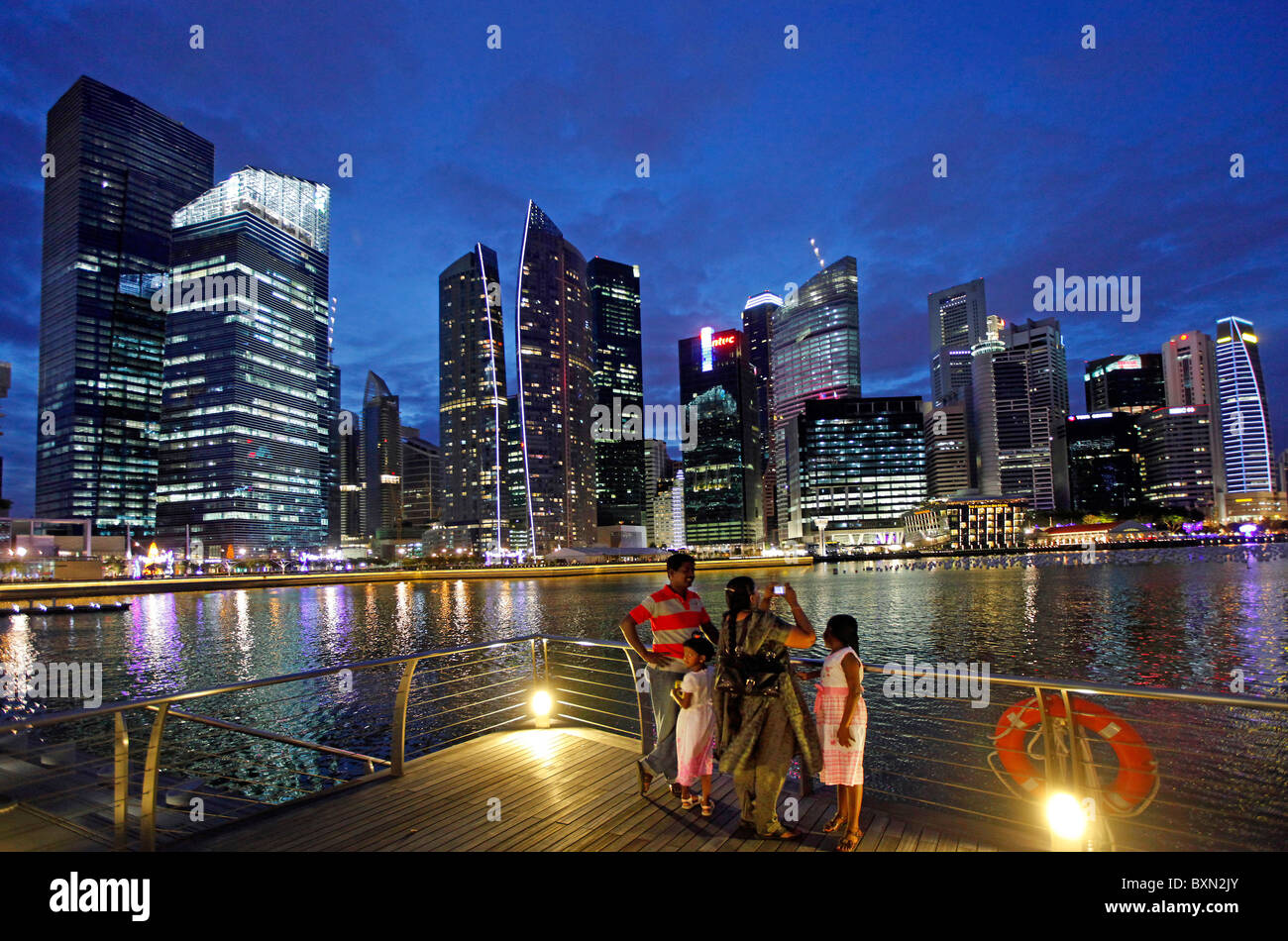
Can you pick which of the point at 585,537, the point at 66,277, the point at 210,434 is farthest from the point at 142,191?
the point at 585,537

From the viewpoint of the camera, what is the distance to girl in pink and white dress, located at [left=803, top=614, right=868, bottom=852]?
4.57 metres

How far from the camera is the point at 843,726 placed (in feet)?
15.1

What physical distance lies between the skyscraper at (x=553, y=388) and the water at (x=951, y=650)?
301ft

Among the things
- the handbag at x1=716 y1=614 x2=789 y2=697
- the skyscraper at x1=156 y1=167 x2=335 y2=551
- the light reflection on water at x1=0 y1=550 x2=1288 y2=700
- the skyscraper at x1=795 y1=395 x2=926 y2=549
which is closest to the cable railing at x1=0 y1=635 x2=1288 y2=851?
the handbag at x1=716 y1=614 x2=789 y2=697

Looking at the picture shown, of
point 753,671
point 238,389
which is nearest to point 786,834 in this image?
point 753,671

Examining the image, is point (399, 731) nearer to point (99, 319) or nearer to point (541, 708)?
point (541, 708)

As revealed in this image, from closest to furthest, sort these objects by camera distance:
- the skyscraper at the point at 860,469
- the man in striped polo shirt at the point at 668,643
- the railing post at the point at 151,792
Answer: the railing post at the point at 151,792
the man in striped polo shirt at the point at 668,643
the skyscraper at the point at 860,469

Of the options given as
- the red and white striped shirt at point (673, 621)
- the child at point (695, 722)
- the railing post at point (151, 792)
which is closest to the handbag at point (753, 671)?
the child at point (695, 722)

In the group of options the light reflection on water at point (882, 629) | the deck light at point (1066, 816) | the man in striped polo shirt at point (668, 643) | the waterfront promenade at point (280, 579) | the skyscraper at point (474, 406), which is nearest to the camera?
the deck light at point (1066, 816)

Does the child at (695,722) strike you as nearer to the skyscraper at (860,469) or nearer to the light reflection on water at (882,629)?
the light reflection on water at (882,629)

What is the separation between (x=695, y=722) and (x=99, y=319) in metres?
212

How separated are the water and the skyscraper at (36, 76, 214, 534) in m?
131

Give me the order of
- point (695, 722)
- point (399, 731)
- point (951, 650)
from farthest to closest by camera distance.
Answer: point (951, 650) < point (399, 731) < point (695, 722)

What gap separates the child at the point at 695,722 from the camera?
5.20m
